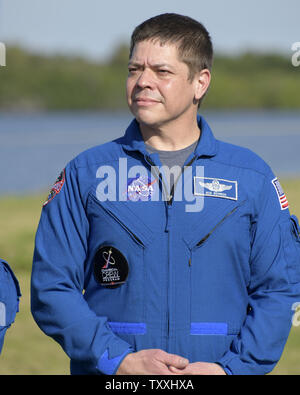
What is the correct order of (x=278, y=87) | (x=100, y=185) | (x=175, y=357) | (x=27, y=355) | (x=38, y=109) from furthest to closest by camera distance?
1. (x=278, y=87)
2. (x=38, y=109)
3. (x=27, y=355)
4. (x=100, y=185)
5. (x=175, y=357)

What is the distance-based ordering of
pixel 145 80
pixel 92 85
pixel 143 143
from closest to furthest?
pixel 145 80 < pixel 143 143 < pixel 92 85

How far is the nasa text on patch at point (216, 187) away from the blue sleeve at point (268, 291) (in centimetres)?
10

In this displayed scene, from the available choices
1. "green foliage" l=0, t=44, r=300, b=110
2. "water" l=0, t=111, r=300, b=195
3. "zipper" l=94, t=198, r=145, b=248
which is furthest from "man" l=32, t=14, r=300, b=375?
"green foliage" l=0, t=44, r=300, b=110

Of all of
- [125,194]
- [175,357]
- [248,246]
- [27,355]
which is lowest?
[27,355]

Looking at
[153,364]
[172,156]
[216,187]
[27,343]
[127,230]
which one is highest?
[172,156]

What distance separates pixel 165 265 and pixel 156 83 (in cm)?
66

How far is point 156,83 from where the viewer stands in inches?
113

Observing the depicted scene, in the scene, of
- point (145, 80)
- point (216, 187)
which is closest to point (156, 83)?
A: point (145, 80)

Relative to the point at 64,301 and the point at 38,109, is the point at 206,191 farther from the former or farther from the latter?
the point at 38,109

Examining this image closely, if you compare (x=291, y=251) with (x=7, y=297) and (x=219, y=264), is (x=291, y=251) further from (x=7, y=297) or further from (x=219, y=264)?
(x=7, y=297)

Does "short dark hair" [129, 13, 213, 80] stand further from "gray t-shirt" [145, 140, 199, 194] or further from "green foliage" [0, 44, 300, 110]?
"green foliage" [0, 44, 300, 110]
